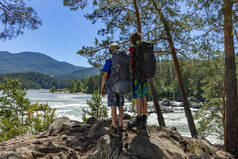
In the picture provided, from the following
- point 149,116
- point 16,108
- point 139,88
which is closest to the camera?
point 139,88

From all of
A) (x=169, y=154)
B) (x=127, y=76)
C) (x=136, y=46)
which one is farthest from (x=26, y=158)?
(x=136, y=46)

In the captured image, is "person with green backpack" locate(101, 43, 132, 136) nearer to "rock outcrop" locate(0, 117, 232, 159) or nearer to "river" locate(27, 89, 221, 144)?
"rock outcrop" locate(0, 117, 232, 159)

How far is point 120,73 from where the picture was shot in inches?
130

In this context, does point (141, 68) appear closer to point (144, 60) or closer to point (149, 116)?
point (144, 60)

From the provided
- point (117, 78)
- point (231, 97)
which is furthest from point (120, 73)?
point (231, 97)

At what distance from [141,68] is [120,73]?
45 centimetres

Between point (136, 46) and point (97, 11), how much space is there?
4.48 meters

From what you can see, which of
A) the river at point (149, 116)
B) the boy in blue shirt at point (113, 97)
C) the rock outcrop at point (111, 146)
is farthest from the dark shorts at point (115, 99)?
the river at point (149, 116)

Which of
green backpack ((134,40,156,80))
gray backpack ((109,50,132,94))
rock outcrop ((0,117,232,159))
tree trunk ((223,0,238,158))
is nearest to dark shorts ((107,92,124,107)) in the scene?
gray backpack ((109,50,132,94))

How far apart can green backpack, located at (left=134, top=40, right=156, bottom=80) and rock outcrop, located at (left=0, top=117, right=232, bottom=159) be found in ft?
4.23

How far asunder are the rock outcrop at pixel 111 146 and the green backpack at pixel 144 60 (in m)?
1.29

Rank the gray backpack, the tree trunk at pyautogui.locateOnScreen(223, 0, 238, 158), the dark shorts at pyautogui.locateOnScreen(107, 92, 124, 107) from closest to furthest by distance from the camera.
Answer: the gray backpack < the dark shorts at pyautogui.locateOnScreen(107, 92, 124, 107) < the tree trunk at pyautogui.locateOnScreen(223, 0, 238, 158)

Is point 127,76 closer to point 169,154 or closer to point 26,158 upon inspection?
point 169,154

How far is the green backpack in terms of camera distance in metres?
3.36
